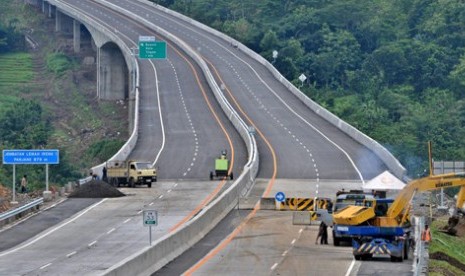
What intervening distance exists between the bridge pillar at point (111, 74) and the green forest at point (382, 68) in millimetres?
18757

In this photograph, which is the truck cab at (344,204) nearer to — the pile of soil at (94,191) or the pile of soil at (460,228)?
the pile of soil at (460,228)

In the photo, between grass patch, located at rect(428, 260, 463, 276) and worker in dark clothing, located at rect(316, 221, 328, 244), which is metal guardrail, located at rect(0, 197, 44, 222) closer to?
worker in dark clothing, located at rect(316, 221, 328, 244)

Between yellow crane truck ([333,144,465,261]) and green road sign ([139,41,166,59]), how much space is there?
3104 inches

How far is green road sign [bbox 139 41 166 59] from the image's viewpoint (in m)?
126

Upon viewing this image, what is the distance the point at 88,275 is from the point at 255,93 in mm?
84216

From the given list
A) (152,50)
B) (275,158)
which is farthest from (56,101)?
(275,158)

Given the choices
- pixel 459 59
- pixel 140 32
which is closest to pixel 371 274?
pixel 140 32

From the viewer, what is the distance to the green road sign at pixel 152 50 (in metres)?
126

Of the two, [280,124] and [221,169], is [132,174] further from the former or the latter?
[280,124]

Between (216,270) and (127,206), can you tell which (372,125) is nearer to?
(127,206)

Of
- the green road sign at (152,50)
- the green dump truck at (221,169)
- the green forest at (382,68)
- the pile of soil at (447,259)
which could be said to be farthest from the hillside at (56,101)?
the pile of soil at (447,259)

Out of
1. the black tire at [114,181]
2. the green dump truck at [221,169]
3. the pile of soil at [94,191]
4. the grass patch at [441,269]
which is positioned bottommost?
the grass patch at [441,269]

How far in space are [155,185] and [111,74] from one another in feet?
227

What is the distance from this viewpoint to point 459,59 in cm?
18025
